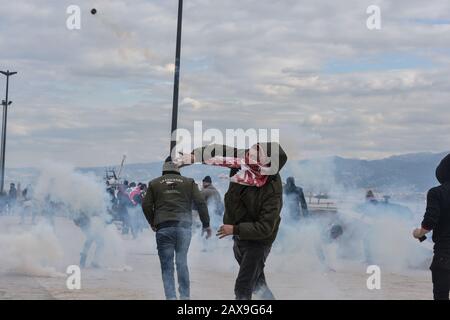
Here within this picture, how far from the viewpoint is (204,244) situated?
57.3ft

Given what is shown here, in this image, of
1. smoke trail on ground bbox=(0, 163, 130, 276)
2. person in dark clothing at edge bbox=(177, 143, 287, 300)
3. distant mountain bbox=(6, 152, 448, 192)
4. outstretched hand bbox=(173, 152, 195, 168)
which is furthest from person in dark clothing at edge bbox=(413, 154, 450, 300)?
distant mountain bbox=(6, 152, 448, 192)

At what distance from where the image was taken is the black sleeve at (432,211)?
773cm

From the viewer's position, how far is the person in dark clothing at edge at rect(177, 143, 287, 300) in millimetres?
7262

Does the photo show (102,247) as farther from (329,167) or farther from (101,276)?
(329,167)

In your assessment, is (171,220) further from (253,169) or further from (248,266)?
(253,169)

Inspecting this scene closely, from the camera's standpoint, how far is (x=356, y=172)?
22.7 m

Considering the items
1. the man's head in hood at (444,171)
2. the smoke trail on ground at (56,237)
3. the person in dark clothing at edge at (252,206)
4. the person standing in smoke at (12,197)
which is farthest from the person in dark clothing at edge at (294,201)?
the person standing in smoke at (12,197)

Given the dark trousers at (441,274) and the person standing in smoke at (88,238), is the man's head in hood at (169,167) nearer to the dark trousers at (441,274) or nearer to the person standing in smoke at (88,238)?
the dark trousers at (441,274)

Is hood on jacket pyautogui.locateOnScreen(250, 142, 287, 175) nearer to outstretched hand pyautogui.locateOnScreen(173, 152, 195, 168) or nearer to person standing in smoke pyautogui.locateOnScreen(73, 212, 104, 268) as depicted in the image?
outstretched hand pyautogui.locateOnScreen(173, 152, 195, 168)

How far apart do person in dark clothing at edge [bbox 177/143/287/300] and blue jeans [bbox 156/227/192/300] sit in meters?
1.78

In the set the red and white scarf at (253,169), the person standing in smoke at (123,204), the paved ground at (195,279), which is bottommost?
the paved ground at (195,279)

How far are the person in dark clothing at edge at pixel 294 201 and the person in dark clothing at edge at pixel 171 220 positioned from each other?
226 inches

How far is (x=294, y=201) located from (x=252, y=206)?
314 inches
